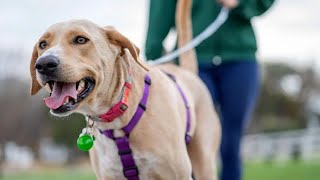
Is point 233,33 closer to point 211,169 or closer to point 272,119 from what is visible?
point 211,169

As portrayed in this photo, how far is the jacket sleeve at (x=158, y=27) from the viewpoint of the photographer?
5879 mm

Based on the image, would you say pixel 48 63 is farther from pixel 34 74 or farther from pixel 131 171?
pixel 131 171

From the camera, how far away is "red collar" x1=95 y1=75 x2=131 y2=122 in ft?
14.1

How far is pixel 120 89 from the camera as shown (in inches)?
169

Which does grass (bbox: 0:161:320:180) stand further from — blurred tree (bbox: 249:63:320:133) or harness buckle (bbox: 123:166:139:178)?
blurred tree (bbox: 249:63:320:133)

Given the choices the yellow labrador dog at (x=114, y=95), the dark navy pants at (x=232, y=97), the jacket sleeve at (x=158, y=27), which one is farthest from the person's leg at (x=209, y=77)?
the yellow labrador dog at (x=114, y=95)

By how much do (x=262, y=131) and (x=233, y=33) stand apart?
40.7m

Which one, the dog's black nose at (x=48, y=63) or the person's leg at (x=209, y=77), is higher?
the dog's black nose at (x=48, y=63)

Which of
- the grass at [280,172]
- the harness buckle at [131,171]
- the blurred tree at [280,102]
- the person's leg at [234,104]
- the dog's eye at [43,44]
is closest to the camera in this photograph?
the dog's eye at [43,44]

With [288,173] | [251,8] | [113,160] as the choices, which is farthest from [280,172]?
[113,160]

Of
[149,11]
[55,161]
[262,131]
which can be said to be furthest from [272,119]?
[149,11]

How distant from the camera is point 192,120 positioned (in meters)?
5.02

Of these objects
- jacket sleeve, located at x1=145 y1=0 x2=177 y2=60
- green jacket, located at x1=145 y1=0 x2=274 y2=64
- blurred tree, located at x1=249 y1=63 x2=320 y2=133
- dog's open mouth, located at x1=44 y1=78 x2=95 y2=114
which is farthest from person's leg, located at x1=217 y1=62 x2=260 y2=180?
blurred tree, located at x1=249 y1=63 x2=320 y2=133

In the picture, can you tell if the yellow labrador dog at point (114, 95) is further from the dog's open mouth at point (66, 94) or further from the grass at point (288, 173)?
the grass at point (288, 173)
